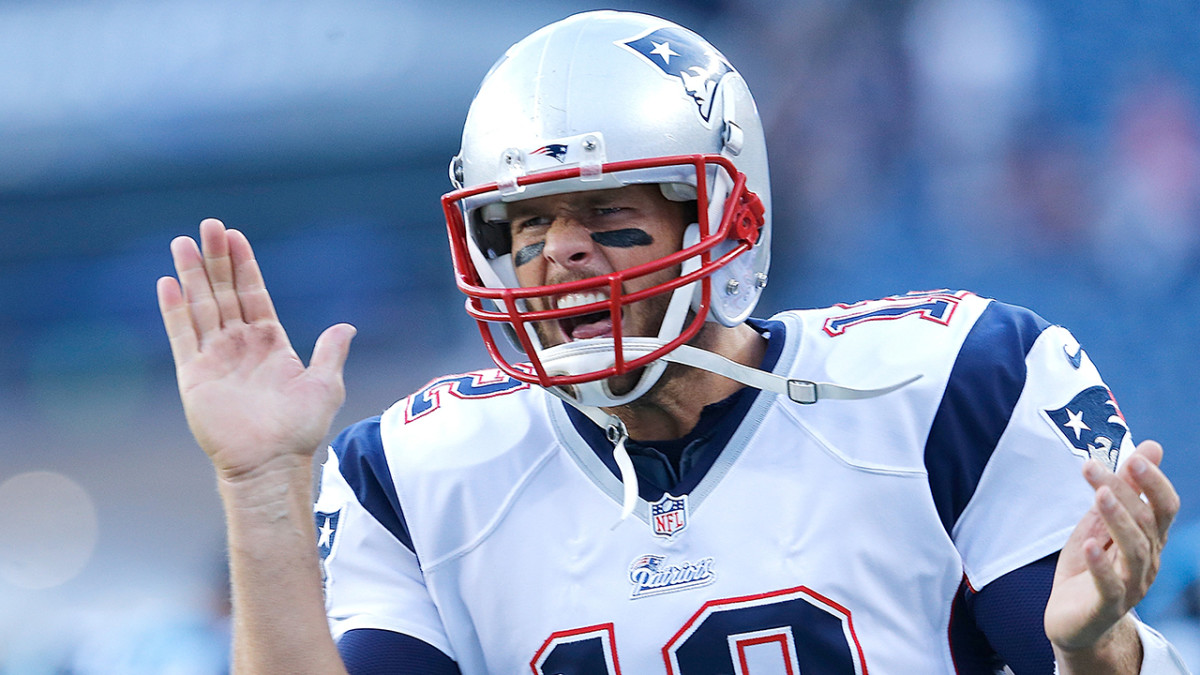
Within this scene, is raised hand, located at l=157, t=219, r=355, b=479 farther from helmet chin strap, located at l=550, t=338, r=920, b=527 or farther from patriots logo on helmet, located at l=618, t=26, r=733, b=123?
patriots logo on helmet, located at l=618, t=26, r=733, b=123

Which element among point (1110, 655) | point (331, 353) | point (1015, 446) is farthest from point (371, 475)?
point (1110, 655)

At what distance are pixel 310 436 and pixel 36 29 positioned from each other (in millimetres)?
4531

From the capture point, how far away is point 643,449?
1.62m

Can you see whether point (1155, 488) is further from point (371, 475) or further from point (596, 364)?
point (371, 475)

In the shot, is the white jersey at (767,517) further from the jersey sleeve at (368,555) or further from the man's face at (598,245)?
the man's face at (598,245)

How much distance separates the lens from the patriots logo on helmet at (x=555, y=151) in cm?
153

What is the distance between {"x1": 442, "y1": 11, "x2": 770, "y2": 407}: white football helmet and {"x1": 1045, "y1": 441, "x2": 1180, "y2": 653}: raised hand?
0.51 meters

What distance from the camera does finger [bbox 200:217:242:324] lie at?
150 centimetres

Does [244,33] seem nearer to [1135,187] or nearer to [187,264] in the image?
[1135,187]

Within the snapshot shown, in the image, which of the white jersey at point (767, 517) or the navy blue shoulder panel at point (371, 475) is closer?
the white jersey at point (767, 517)

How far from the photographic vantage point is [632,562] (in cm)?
155

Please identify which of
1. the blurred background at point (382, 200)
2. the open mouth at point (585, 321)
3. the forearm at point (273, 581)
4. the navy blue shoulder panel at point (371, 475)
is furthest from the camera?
the blurred background at point (382, 200)

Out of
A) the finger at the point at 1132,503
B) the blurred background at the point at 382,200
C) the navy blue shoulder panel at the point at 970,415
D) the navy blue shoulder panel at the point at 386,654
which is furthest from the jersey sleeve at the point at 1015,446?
the blurred background at the point at 382,200

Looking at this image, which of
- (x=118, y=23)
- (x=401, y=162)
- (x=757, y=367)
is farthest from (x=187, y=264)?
(x=118, y=23)
